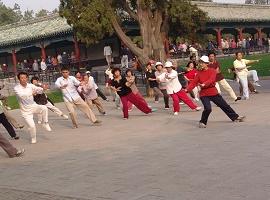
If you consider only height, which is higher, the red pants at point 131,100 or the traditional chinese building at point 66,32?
the traditional chinese building at point 66,32

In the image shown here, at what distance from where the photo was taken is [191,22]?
77.7 ft

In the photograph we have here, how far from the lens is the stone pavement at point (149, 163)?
6668mm

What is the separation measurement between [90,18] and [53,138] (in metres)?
10.4

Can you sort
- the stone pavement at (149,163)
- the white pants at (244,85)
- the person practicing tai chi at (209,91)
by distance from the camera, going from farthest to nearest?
1. the white pants at (244,85)
2. the person practicing tai chi at (209,91)
3. the stone pavement at (149,163)

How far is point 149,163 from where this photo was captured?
837cm

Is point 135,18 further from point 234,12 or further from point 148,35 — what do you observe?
point 234,12

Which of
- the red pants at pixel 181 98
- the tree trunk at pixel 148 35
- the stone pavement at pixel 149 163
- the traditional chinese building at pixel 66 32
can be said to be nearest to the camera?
the stone pavement at pixel 149 163

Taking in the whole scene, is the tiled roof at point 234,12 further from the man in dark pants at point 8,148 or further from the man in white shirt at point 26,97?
the man in dark pants at point 8,148

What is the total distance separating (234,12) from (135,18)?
1091 inches

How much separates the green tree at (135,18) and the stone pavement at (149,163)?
9.58m

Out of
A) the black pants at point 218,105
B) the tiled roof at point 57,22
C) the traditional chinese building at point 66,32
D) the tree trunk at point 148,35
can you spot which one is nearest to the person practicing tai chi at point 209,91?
the black pants at point 218,105

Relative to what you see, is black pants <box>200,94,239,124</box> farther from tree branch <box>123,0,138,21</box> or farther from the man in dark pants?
tree branch <box>123,0,138,21</box>

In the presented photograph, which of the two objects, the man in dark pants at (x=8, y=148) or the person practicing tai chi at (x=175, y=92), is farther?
the person practicing tai chi at (x=175, y=92)

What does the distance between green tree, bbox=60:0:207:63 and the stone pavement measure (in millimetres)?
9579
